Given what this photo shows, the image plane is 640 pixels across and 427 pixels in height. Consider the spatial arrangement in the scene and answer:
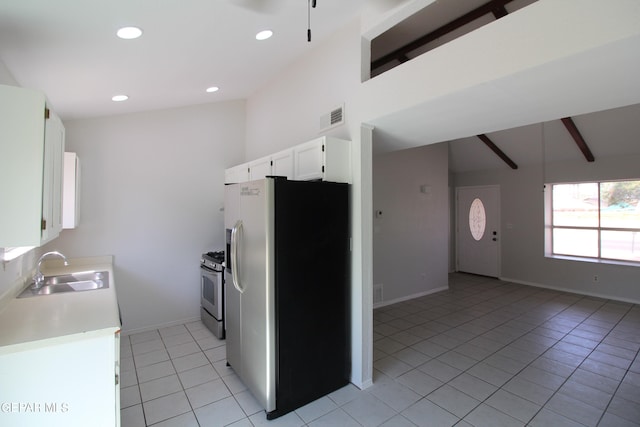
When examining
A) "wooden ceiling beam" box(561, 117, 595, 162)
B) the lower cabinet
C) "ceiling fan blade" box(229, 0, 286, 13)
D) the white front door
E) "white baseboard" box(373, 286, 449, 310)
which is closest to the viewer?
the lower cabinet

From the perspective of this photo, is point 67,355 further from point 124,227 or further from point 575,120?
point 575,120

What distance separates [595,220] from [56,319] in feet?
25.8

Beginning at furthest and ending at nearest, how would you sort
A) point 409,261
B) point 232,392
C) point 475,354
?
point 409,261 → point 475,354 → point 232,392

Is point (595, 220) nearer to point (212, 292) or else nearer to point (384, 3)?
point (384, 3)

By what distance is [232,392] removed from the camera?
8.57 feet

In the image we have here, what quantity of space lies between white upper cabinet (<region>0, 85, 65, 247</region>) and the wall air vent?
210 cm

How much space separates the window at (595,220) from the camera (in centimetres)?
529

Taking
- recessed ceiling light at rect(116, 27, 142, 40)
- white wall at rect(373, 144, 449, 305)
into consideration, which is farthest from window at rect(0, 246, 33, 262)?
→ white wall at rect(373, 144, 449, 305)

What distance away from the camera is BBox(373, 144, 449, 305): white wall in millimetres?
5000

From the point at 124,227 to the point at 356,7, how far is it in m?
3.61

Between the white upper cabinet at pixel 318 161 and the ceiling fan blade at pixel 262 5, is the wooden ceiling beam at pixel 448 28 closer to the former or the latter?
the white upper cabinet at pixel 318 161

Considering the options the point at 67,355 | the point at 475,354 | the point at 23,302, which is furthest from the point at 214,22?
the point at 475,354

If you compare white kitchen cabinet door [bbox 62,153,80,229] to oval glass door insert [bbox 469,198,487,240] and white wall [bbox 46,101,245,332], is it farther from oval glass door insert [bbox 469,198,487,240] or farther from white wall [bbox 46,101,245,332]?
oval glass door insert [bbox 469,198,487,240]

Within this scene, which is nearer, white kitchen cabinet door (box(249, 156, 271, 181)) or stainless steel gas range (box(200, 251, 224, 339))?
white kitchen cabinet door (box(249, 156, 271, 181))
